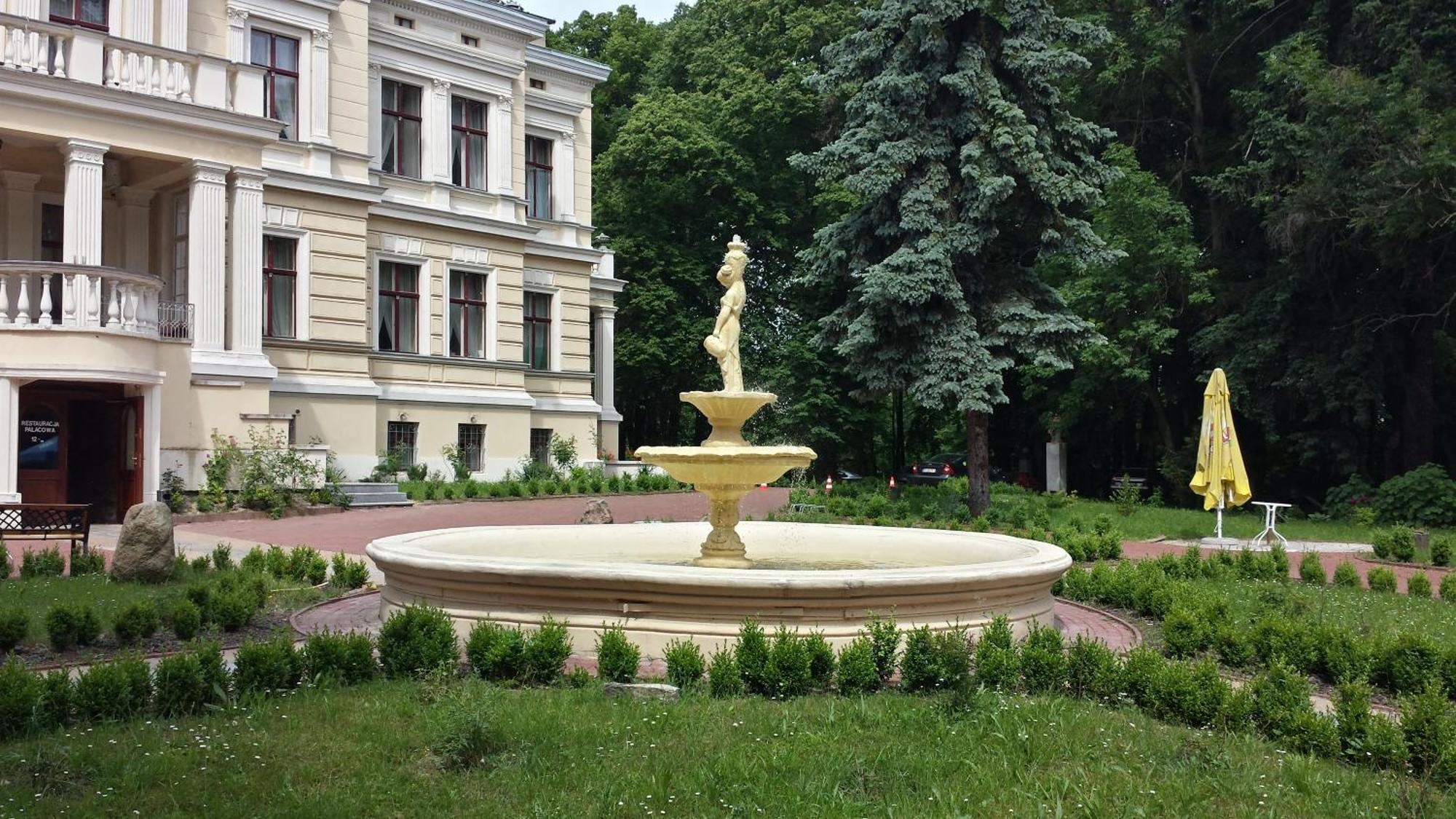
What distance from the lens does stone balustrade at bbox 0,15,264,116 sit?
66.0ft

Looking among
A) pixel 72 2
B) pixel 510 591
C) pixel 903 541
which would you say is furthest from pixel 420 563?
pixel 72 2

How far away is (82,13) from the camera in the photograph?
22844 millimetres

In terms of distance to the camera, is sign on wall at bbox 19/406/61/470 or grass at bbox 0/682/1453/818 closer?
grass at bbox 0/682/1453/818

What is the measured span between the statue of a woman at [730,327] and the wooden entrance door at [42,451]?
14730mm

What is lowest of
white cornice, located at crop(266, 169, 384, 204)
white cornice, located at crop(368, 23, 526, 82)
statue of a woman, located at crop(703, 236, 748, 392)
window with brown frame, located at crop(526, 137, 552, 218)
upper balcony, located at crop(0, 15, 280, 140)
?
statue of a woman, located at crop(703, 236, 748, 392)

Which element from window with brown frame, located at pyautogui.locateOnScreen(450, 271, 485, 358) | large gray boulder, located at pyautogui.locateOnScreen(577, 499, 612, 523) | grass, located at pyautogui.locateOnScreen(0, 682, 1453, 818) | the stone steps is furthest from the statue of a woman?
window with brown frame, located at pyautogui.locateOnScreen(450, 271, 485, 358)

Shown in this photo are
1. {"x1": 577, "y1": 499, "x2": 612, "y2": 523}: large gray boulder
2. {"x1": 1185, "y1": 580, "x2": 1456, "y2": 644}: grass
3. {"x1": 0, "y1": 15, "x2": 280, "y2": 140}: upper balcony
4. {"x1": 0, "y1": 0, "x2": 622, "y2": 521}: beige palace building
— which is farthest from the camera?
{"x1": 0, "y1": 15, "x2": 280, "y2": 140}: upper balcony

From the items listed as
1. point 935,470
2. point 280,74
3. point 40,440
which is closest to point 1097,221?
point 935,470

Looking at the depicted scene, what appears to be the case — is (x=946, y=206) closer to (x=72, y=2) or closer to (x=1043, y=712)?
(x=1043, y=712)

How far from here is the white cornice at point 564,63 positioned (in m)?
33.8

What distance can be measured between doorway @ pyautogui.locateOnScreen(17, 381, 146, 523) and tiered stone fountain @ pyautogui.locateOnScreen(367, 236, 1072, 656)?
483 inches

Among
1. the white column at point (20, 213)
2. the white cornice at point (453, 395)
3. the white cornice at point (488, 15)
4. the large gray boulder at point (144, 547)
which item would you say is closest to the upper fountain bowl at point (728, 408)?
the large gray boulder at point (144, 547)

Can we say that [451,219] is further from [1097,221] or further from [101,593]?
[101,593]

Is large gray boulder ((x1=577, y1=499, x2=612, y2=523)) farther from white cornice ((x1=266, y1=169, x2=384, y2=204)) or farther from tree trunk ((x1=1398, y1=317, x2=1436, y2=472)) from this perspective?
tree trunk ((x1=1398, y1=317, x2=1436, y2=472))
